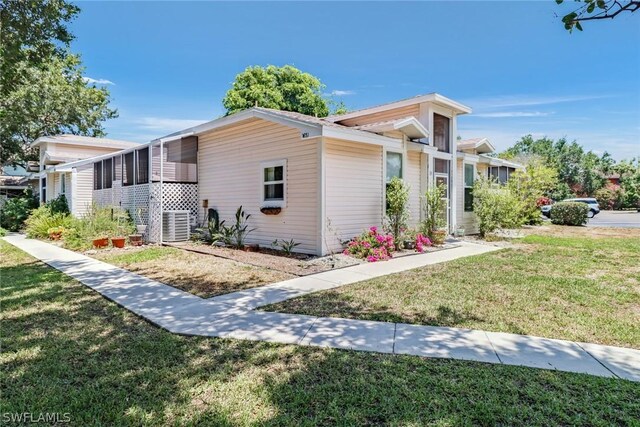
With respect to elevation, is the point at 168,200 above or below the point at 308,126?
below

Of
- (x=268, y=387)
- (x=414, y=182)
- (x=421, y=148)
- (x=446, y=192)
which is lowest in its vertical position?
(x=268, y=387)

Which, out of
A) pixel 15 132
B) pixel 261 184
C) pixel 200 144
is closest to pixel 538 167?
pixel 261 184

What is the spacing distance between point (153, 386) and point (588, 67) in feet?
65.4

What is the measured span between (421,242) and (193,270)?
21.9 feet

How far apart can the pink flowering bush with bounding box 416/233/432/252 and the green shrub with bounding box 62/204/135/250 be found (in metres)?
9.80

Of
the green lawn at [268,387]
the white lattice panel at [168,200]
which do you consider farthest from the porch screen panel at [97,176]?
the green lawn at [268,387]

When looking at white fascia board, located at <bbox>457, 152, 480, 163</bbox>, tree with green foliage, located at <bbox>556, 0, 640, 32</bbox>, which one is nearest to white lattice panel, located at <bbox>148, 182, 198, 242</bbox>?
white fascia board, located at <bbox>457, 152, 480, 163</bbox>

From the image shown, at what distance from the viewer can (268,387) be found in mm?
2910

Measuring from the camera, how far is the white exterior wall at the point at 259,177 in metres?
9.42

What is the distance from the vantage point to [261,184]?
10.8 metres

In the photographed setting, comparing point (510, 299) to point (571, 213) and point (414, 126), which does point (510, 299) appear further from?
point (571, 213)

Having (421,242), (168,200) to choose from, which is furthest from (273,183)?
(421,242)

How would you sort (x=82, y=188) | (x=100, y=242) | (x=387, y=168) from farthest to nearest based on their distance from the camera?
(x=82, y=188)
(x=100, y=242)
(x=387, y=168)

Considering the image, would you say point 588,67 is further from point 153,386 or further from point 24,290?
point 24,290
